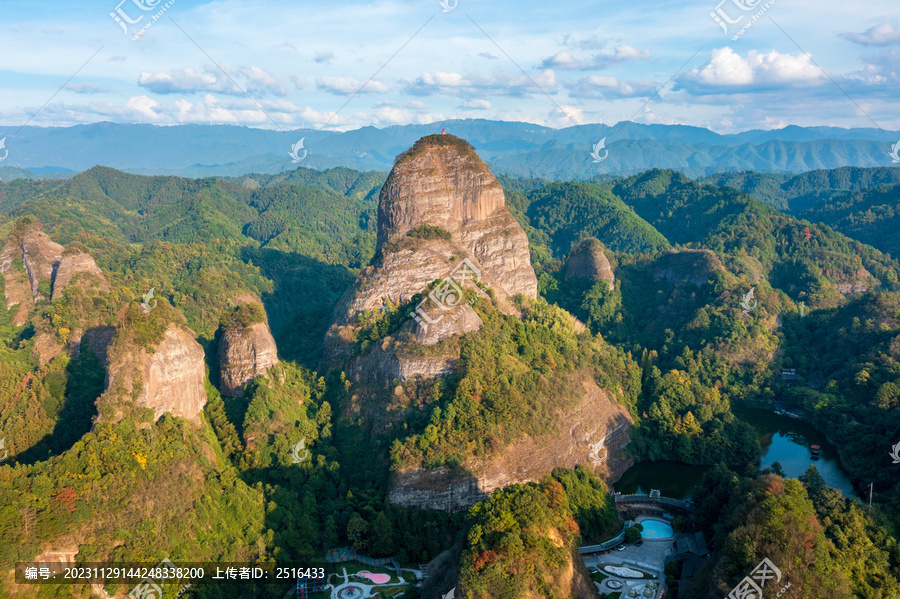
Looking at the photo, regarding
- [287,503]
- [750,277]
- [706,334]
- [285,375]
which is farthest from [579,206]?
[287,503]

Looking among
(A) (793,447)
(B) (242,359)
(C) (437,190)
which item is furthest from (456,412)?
(A) (793,447)

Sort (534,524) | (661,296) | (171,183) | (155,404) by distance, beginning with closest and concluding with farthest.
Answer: (534,524) → (155,404) → (661,296) → (171,183)

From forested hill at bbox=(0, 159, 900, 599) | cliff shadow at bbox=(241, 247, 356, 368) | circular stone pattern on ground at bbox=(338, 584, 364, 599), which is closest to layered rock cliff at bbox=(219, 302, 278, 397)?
forested hill at bbox=(0, 159, 900, 599)

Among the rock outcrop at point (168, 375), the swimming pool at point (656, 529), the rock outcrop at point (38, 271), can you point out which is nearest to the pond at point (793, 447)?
the swimming pool at point (656, 529)

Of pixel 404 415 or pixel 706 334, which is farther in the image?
pixel 706 334

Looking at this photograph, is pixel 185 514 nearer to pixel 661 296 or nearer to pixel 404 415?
pixel 404 415

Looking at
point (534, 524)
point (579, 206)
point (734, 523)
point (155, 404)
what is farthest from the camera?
point (579, 206)

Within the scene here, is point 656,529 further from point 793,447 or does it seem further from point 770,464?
point 793,447

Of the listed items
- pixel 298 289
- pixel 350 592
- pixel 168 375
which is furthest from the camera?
pixel 298 289
